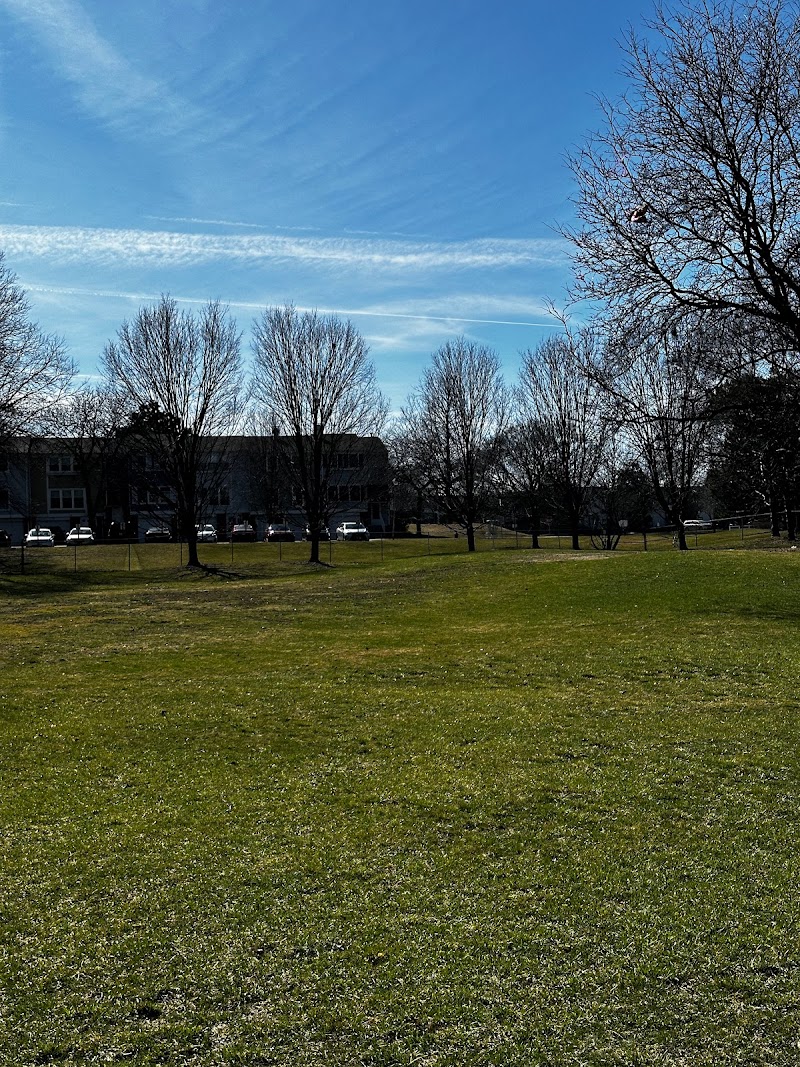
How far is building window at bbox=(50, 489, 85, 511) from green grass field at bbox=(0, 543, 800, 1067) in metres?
70.5

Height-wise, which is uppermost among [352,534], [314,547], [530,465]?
[530,465]

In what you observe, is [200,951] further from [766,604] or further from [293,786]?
[766,604]

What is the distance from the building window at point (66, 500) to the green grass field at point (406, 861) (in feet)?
231

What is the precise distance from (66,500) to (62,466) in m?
3.17

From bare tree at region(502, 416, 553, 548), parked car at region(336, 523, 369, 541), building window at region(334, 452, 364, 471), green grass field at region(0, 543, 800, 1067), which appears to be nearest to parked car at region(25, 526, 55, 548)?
parked car at region(336, 523, 369, 541)

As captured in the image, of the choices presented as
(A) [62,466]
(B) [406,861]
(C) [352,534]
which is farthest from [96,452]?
(B) [406,861]

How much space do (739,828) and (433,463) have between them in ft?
157

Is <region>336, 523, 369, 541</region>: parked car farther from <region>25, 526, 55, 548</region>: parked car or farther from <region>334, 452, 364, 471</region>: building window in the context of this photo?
<region>25, 526, 55, 548</region>: parked car

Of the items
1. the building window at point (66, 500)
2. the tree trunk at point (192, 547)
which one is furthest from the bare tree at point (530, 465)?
the building window at point (66, 500)

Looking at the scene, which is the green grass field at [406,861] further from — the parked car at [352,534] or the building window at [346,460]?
the parked car at [352,534]

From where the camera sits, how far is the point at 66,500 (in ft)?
253

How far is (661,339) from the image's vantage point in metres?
→ 16.0

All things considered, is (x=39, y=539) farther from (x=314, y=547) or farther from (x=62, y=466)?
(x=314, y=547)

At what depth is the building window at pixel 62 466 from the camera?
76500 mm
